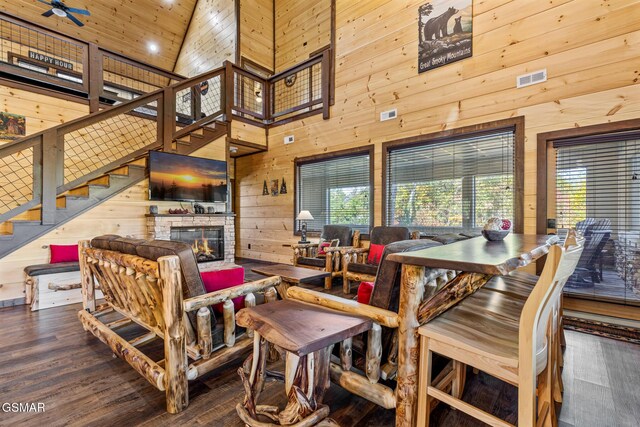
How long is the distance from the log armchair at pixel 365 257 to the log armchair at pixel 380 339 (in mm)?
2215

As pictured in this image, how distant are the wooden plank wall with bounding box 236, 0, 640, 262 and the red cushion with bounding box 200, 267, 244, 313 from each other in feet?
10.4

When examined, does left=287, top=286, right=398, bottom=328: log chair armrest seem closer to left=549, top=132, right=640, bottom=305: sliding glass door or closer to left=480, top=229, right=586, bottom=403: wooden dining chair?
left=480, top=229, right=586, bottom=403: wooden dining chair

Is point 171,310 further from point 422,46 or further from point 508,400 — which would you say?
point 422,46

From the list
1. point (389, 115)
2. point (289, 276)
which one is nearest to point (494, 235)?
point (289, 276)

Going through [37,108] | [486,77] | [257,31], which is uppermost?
[257,31]

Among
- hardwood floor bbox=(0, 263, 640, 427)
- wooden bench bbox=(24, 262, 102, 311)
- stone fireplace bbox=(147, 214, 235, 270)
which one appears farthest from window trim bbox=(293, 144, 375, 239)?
wooden bench bbox=(24, 262, 102, 311)

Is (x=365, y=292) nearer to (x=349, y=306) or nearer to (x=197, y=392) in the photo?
(x=349, y=306)

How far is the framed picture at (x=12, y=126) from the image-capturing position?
4.11 m

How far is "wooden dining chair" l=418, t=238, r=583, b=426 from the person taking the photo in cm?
107

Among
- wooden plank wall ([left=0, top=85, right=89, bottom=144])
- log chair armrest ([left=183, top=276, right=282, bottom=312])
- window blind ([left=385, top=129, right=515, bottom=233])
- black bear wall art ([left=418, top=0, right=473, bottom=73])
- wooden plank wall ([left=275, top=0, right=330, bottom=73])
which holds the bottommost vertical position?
log chair armrest ([left=183, top=276, right=282, bottom=312])

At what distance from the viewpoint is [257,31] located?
708 centimetres

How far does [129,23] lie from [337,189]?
6.59m

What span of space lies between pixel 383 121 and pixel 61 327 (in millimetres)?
4891

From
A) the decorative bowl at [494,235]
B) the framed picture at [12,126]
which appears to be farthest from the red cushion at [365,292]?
the framed picture at [12,126]
